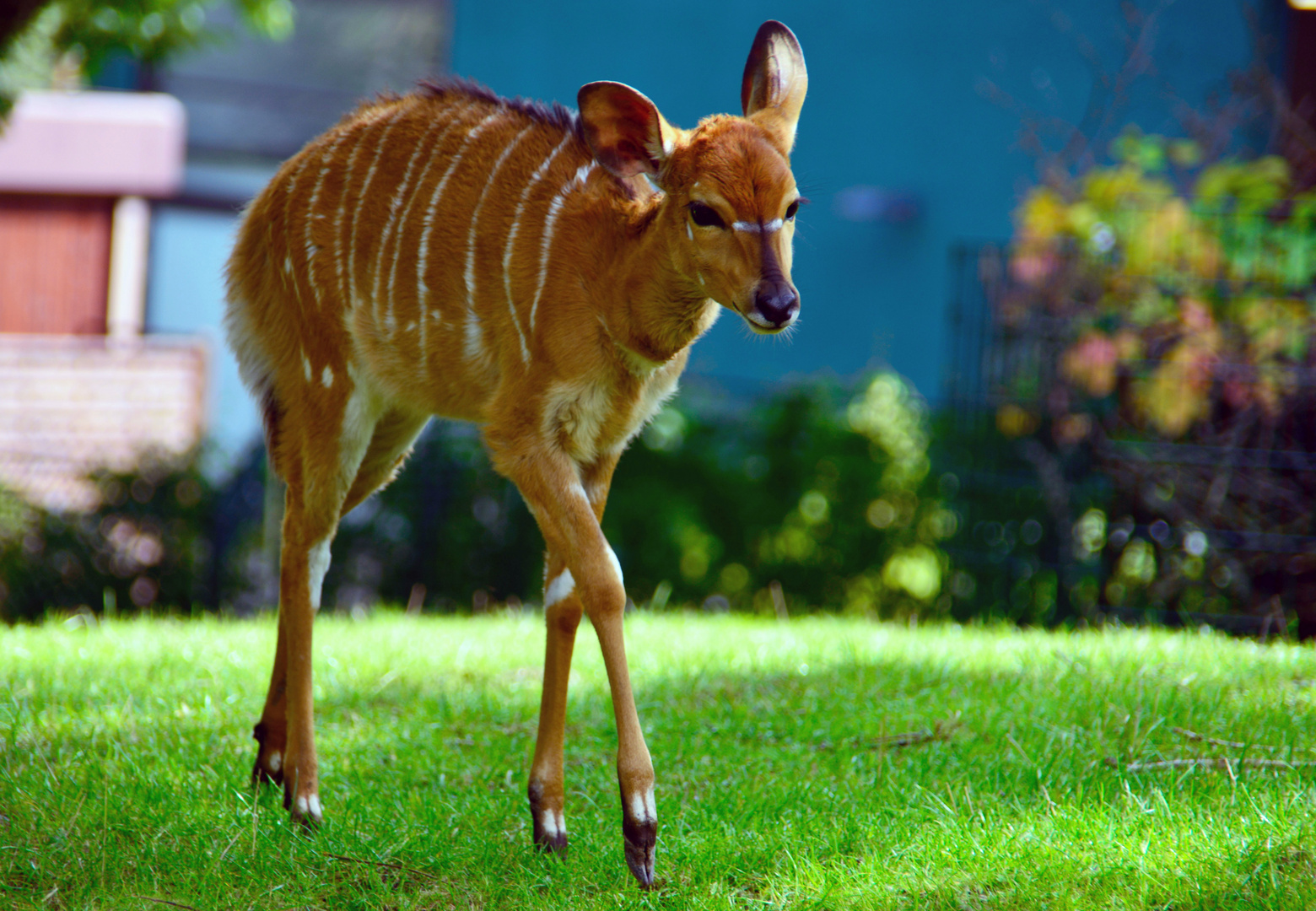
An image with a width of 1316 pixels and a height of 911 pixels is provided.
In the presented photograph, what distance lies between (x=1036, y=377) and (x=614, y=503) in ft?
8.82

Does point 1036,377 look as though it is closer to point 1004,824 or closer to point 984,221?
point 984,221

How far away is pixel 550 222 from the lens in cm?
351

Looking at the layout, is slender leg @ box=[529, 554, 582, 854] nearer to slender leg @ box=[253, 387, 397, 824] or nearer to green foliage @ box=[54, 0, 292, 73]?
slender leg @ box=[253, 387, 397, 824]

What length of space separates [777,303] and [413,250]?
4.20 ft

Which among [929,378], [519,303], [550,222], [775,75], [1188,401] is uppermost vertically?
[775,75]

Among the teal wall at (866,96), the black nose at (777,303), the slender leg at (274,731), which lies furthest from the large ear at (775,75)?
the teal wall at (866,96)

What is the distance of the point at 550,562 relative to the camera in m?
3.49

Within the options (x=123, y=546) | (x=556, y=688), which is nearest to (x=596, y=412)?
(x=556, y=688)

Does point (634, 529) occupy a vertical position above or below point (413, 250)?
below

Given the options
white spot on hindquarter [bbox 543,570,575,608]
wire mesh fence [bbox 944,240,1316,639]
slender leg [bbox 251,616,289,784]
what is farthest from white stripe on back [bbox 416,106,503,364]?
wire mesh fence [bbox 944,240,1316,639]

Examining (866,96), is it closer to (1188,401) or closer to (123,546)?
(1188,401)

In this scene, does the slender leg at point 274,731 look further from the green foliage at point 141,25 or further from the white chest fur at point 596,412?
the green foliage at point 141,25

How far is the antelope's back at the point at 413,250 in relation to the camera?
3.57 metres

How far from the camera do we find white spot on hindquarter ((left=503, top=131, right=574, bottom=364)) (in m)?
3.45
